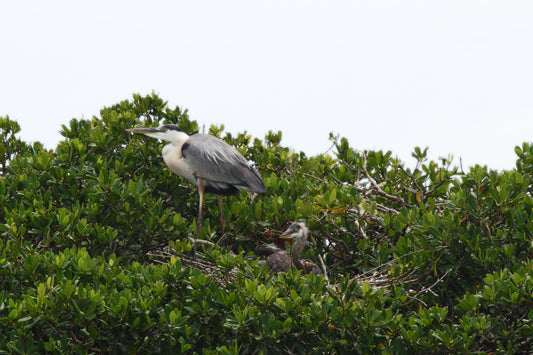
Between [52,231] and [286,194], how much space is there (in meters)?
2.76

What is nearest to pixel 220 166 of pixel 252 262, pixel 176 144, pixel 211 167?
pixel 211 167

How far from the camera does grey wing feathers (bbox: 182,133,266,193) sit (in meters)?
8.63

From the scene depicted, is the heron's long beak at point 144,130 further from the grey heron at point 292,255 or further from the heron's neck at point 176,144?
the grey heron at point 292,255

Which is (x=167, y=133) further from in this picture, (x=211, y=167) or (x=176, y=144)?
(x=211, y=167)

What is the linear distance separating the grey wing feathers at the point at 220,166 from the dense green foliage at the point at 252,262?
243mm

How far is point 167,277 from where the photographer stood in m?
6.41

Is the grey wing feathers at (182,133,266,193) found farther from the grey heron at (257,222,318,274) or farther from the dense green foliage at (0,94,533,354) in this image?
the grey heron at (257,222,318,274)

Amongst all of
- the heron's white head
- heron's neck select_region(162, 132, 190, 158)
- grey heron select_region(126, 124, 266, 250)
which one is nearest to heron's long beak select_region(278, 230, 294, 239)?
grey heron select_region(126, 124, 266, 250)

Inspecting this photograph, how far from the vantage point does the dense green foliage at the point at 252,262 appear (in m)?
6.04

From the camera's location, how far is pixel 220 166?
874cm

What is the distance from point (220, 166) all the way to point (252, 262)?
2.31m

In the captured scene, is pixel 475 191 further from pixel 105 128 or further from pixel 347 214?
pixel 105 128

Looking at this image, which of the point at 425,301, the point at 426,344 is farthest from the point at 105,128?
the point at 426,344

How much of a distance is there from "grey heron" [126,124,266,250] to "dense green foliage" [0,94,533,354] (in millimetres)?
232
